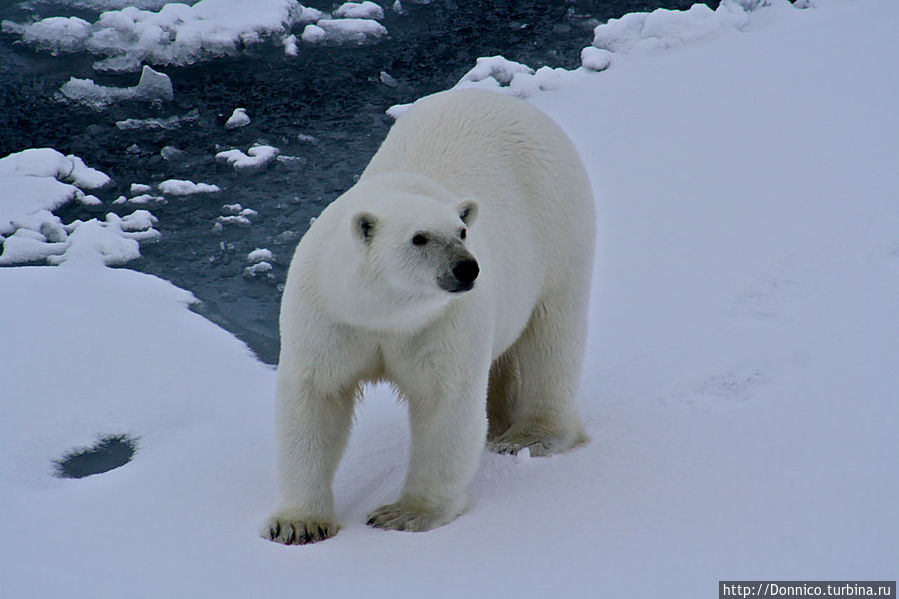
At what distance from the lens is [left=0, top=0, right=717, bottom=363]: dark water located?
24.6 feet

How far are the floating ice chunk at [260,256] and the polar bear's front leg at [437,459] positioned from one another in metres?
3.67

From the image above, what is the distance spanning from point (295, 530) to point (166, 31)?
9248 millimetres

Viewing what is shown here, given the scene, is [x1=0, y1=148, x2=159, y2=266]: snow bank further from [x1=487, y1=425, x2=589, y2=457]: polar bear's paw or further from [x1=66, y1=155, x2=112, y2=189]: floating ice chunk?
[x1=487, y1=425, x2=589, y2=457]: polar bear's paw

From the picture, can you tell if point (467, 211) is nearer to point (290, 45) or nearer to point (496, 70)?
point (496, 70)

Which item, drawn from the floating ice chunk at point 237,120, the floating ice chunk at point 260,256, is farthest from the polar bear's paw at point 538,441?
the floating ice chunk at point 237,120

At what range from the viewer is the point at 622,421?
4.70m

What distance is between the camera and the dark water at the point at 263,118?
751 centimetres

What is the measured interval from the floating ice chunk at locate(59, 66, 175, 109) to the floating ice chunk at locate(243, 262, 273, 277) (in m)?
3.98

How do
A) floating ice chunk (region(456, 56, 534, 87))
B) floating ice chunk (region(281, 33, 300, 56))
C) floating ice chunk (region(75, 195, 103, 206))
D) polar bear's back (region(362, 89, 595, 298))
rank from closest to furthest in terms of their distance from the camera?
polar bear's back (region(362, 89, 595, 298))
floating ice chunk (region(75, 195, 103, 206))
floating ice chunk (region(456, 56, 534, 87))
floating ice chunk (region(281, 33, 300, 56))

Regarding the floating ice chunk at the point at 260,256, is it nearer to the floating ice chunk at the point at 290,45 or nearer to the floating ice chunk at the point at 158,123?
the floating ice chunk at the point at 158,123

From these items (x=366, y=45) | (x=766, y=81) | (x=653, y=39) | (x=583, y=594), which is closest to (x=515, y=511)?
(x=583, y=594)

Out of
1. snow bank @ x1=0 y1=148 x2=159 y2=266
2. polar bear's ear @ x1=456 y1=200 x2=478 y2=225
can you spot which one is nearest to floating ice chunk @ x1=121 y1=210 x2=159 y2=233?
snow bank @ x1=0 y1=148 x2=159 y2=266

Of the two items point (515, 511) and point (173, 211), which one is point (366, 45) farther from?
point (515, 511)

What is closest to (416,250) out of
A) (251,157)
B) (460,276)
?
(460,276)
